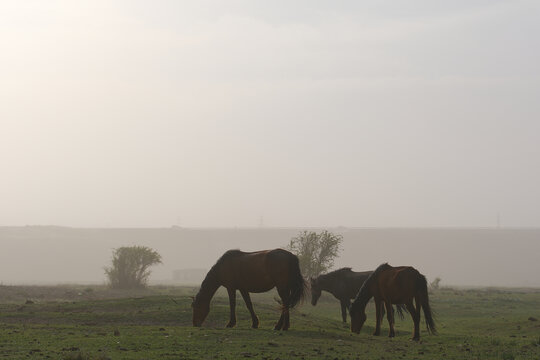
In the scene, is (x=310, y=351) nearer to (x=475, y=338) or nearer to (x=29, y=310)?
(x=475, y=338)

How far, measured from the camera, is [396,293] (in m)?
23.0

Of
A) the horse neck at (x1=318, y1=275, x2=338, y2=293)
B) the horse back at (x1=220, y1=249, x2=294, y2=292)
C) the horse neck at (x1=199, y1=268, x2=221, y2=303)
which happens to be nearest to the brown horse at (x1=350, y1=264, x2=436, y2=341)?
the horse back at (x1=220, y1=249, x2=294, y2=292)

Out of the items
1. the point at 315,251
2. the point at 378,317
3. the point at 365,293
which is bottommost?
the point at 378,317

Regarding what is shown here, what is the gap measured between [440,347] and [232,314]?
8033mm

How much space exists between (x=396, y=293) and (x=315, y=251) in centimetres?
3656

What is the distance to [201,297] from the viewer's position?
79.7 feet

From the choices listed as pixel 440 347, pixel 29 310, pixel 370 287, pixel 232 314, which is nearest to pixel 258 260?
pixel 232 314

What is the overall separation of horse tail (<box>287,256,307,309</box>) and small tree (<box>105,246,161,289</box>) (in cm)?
4030

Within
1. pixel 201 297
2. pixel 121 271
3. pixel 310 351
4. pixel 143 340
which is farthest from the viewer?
pixel 121 271

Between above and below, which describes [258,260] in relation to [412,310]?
above

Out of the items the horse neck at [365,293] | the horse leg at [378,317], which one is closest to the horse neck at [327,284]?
the horse neck at [365,293]

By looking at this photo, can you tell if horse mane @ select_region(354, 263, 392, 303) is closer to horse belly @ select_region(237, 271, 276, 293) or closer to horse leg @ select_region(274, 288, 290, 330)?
horse leg @ select_region(274, 288, 290, 330)

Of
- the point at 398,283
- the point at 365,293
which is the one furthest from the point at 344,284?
the point at 398,283

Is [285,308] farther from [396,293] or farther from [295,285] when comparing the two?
[396,293]
